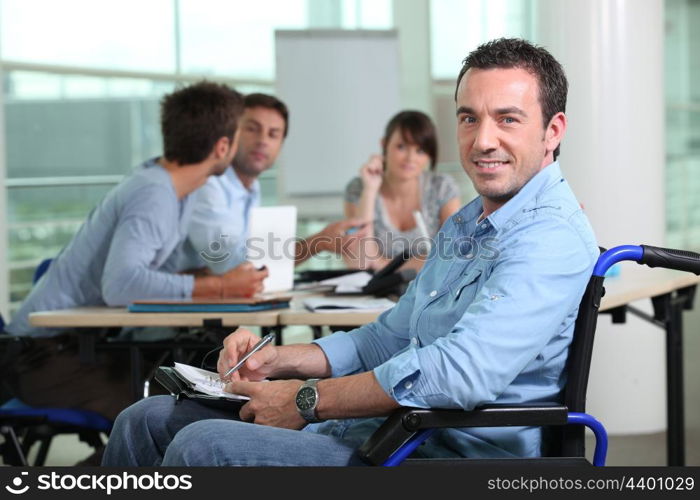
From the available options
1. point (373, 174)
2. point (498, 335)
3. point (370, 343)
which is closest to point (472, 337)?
point (498, 335)

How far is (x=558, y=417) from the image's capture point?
1.62 metres

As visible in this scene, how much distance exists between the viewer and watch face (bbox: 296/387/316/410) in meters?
1.73

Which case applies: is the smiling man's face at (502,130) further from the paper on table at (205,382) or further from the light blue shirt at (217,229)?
the light blue shirt at (217,229)

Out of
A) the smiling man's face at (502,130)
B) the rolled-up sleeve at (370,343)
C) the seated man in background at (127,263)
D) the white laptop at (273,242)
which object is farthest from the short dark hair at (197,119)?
the smiling man's face at (502,130)

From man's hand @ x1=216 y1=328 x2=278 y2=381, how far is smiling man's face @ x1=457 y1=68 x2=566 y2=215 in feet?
1.82

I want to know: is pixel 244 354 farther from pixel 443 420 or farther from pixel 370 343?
pixel 443 420

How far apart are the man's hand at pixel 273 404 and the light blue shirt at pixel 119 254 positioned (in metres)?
1.36

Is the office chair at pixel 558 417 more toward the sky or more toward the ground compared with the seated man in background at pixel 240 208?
more toward the ground

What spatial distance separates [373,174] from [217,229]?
103cm

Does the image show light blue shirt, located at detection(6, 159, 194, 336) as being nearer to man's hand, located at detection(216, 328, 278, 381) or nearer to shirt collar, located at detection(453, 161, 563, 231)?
man's hand, located at detection(216, 328, 278, 381)

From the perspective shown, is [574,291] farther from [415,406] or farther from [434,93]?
[434,93]

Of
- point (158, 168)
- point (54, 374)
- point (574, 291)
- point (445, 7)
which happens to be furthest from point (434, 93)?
point (574, 291)

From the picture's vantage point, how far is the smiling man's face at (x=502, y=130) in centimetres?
179

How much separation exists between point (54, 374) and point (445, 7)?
576 centimetres
